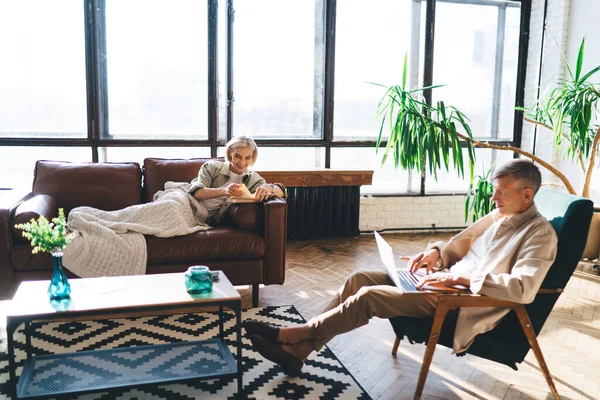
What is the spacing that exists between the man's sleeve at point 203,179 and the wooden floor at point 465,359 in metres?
0.80

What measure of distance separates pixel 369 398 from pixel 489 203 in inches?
113

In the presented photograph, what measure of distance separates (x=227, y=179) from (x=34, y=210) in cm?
124

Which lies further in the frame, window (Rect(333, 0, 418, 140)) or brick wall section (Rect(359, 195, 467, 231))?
brick wall section (Rect(359, 195, 467, 231))

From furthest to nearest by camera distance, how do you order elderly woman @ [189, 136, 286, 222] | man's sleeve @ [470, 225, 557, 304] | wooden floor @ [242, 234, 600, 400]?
elderly woman @ [189, 136, 286, 222], wooden floor @ [242, 234, 600, 400], man's sleeve @ [470, 225, 557, 304]

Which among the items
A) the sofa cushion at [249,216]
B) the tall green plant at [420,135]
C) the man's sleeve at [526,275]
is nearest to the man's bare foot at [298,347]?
the man's sleeve at [526,275]

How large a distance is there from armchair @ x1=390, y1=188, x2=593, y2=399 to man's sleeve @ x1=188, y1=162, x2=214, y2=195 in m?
1.94

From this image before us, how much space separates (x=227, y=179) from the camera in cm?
405

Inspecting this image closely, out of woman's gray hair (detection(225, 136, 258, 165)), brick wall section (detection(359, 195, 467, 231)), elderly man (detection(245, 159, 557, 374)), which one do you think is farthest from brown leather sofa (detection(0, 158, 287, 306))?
brick wall section (detection(359, 195, 467, 231))

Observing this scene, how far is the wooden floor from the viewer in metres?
2.69

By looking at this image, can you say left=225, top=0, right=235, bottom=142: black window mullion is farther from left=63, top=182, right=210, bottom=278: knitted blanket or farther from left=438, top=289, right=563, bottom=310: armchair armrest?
left=438, top=289, right=563, bottom=310: armchair armrest

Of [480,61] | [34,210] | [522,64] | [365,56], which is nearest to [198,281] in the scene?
[34,210]

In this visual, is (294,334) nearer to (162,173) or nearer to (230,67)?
(162,173)

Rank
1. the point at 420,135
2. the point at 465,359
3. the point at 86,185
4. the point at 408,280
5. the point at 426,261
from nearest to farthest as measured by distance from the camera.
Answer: the point at 408,280, the point at 426,261, the point at 465,359, the point at 86,185, the point at 420,135

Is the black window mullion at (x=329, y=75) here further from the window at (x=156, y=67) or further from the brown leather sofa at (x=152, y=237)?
the brown leather sofa at (x=152, y=237)
